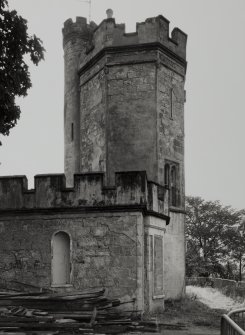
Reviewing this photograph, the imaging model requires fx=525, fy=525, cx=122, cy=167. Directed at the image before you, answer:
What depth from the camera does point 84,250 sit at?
48.1 ft

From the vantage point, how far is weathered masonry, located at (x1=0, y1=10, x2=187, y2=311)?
14617mm

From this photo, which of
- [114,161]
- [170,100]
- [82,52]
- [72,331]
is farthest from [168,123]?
[72,331]

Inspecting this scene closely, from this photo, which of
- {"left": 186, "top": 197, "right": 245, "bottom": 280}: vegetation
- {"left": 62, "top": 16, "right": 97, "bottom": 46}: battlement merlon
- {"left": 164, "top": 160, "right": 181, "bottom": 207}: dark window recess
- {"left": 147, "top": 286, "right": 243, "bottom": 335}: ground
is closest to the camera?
{"left": 147, "top": 286, "right": 243, "bottom": 335}: ground

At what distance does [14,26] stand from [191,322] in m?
9.04

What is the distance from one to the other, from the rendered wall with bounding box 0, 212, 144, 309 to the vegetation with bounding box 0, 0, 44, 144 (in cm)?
411

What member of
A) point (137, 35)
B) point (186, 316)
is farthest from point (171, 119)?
point (186, 316)

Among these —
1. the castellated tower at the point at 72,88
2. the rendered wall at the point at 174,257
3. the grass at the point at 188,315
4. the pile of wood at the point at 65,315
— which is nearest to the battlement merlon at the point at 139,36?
the castellated tower at the point at 72,88

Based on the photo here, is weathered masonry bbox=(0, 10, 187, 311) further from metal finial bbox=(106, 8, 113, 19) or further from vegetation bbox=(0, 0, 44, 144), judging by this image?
vegetation bbox=(0, 0, 44, 144)

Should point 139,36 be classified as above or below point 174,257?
above

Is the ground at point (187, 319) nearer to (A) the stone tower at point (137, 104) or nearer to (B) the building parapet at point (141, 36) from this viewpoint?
(A) the stone tower at point (137, 104)

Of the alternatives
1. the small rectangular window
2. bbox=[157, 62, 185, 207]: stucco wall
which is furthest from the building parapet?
the small rectangular window

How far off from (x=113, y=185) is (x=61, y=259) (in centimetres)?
329

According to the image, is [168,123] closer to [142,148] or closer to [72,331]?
[142,148]

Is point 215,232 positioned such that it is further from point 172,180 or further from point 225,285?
point 172,180
